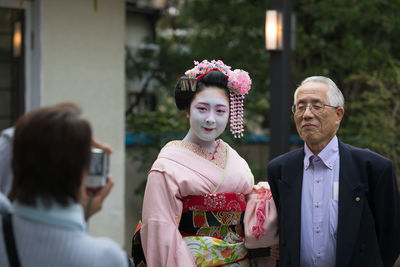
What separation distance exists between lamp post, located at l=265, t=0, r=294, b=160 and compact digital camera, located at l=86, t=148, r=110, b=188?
14.4ft

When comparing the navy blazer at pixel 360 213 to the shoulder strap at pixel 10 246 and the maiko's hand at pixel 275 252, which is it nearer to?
the maiko's hand at pixel 275 252

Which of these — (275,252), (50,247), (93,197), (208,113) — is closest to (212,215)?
(275,252)

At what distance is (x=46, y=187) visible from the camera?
5.69 ft

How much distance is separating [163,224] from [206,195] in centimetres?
31

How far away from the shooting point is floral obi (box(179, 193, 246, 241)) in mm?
3236

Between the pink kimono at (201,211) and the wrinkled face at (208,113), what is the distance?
12 cm

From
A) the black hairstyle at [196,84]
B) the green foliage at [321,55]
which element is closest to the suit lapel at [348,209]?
the black hairstyle at [196,84]

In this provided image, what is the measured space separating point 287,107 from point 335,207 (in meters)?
3.21

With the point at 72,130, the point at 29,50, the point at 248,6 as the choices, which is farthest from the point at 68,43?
the point at 72,130

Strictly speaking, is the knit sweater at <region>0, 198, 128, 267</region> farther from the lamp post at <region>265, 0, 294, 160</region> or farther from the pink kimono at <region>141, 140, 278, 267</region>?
the lamp post at <region>265, 0, 294, 160</region>

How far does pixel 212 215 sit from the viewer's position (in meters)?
3.28

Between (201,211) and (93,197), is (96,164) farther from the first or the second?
(201,211)

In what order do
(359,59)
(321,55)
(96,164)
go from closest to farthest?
1. (96,164)
2. (359,59)
3. (321,55)

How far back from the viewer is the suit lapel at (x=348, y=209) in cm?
293
